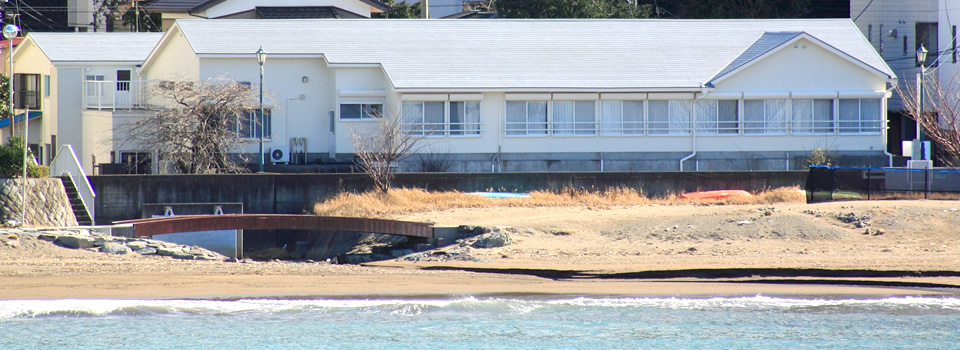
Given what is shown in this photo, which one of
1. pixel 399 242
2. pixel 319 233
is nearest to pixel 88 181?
pixel 319 233

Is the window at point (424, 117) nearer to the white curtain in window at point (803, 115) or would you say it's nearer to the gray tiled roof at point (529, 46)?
the gray tiled roof at point (529, 46)

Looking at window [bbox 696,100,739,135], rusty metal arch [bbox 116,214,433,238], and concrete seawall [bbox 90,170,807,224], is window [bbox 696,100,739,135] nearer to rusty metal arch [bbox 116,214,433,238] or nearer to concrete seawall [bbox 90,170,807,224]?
concrete seawall [bbox 90,170,807,224]

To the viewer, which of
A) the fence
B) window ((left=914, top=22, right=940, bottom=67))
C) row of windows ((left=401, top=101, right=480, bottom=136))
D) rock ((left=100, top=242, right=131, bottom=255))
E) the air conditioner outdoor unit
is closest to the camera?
rock ((left=100, top=242, right=131, bottom=255))

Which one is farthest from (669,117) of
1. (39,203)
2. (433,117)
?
(39,203)

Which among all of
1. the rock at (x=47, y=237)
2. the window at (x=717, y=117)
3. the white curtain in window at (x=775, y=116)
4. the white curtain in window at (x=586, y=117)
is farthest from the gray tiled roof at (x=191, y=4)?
the rock at (x=47, y=237)

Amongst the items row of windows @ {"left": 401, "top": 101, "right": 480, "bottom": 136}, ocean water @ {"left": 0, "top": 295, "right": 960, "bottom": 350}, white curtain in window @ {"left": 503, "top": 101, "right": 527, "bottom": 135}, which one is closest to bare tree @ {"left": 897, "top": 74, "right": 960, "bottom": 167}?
white curtain in window @ {"left": 503, "top": 101, "right": 527, "bottom": 135}

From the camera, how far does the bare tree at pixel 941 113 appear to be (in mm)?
36438

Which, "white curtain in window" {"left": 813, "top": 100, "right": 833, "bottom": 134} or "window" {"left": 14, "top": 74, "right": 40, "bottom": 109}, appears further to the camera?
"window" {"left": 14, "top": 74, "right": 40, "bottom": 109}

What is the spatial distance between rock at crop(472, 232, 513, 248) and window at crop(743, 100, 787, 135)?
56.3 feet

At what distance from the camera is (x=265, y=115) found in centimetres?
3741

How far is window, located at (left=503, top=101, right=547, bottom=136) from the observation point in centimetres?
3800

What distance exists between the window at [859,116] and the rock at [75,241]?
25890 millimetres

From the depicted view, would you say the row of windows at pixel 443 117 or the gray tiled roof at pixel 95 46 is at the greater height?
the gray tiled roof at pixel 95 46

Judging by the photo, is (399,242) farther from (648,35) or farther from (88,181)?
(648,35)
